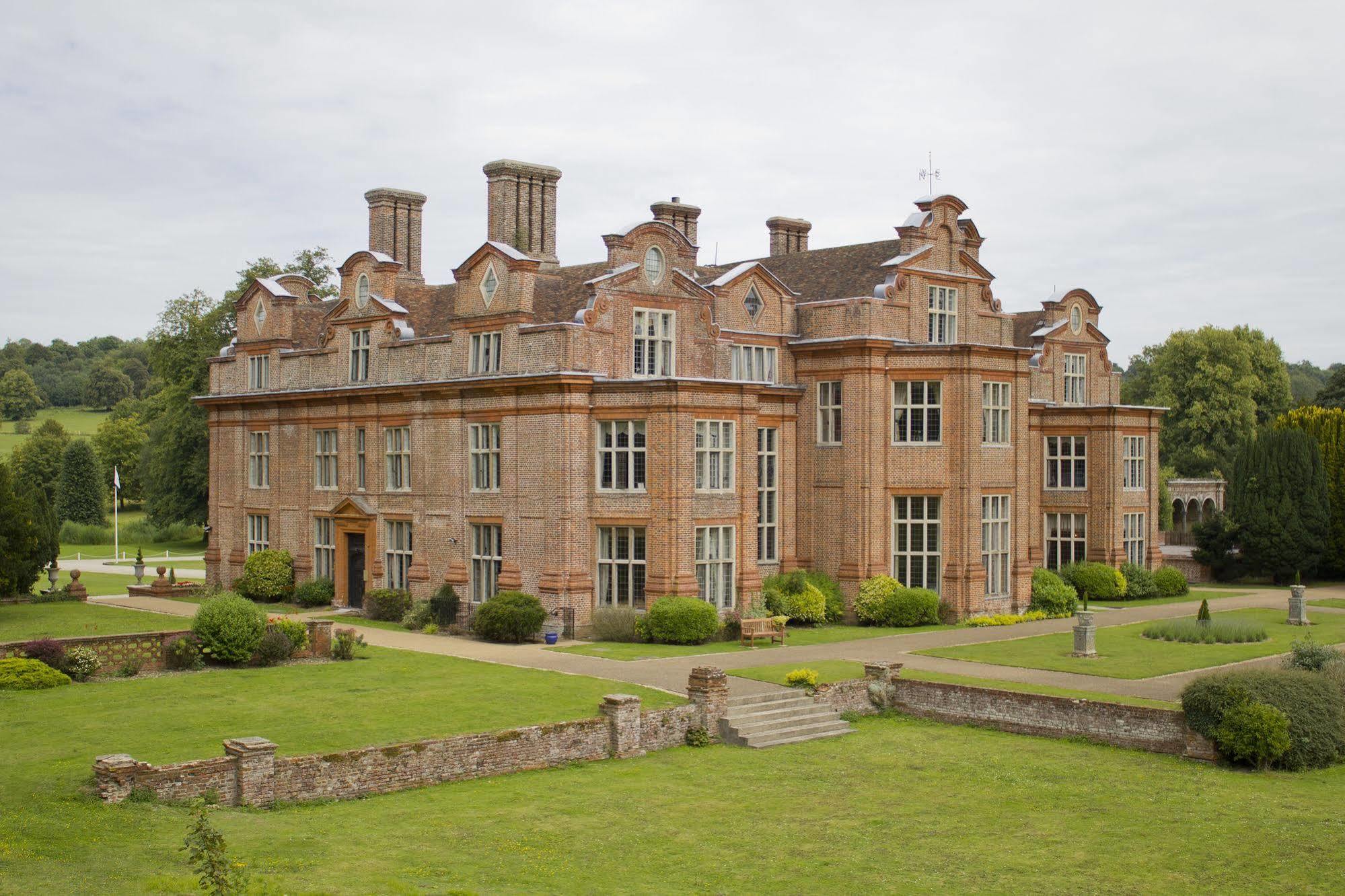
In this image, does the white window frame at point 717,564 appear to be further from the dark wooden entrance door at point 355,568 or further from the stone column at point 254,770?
the stone column at point 254,770

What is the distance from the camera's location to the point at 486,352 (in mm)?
35375

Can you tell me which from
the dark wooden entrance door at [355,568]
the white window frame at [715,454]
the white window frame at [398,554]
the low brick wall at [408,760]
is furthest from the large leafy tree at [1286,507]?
the low brick wall at [408,760]

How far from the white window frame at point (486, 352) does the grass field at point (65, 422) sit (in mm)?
84856

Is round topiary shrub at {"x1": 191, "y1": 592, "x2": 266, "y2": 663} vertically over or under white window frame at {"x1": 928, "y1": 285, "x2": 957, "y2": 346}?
under

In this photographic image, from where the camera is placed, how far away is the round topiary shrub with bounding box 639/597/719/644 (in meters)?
31.3

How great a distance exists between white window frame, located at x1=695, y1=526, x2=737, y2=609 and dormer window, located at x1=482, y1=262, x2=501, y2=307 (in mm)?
8385

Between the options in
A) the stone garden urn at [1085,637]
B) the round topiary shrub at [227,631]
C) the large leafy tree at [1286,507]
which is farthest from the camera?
the large leafy tree at [1286,507]

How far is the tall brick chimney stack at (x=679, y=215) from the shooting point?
42.8 metres

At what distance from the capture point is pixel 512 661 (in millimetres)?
28438

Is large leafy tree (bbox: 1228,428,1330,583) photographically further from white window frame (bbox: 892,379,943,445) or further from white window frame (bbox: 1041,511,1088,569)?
white window frame (bbox: 892,379,943,445)

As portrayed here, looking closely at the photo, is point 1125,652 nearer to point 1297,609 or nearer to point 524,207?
point 1297,609

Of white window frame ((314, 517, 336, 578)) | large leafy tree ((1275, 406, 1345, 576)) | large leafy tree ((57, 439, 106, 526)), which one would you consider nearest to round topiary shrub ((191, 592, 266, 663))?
white window frame ((314, 517, 336, 578))

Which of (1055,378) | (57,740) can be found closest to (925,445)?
(1055,378)

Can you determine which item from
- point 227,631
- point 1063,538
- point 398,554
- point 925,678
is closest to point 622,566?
point 398,554
